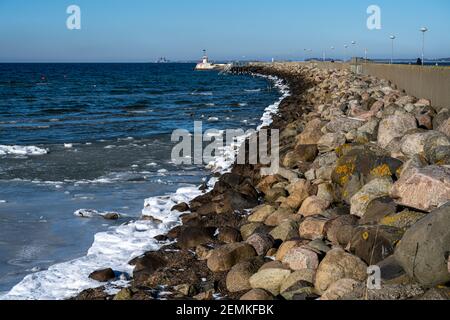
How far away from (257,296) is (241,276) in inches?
25.1

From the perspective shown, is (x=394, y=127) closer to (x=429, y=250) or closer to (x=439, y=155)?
(x=439, y=155)

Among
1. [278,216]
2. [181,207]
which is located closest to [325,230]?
[278,216]

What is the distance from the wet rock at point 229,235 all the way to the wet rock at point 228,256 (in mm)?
737

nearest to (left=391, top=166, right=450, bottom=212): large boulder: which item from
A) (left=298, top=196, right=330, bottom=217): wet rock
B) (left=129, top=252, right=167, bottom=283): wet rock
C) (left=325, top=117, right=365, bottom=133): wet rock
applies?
(left=298, top=196, right=330, bottom=217): wet rock

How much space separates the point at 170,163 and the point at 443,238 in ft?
30.0

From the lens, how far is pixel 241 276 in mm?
5230

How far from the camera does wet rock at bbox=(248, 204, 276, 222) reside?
7.03 meters

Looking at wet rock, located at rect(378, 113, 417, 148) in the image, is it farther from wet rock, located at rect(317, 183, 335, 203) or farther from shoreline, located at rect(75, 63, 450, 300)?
wet rock, located at rect(317, 183, 335, 203)

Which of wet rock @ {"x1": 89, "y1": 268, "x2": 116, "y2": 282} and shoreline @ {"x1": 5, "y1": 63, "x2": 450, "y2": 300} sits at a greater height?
shoreline @ {"x1": 5, "y1": 63, "x2": 450, "y2": 300}

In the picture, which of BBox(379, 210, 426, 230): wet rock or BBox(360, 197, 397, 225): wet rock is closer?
BBox(379, 210, 426, 230): wet rock

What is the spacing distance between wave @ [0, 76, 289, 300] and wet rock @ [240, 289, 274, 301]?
4.74ft

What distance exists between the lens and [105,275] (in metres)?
5.69
